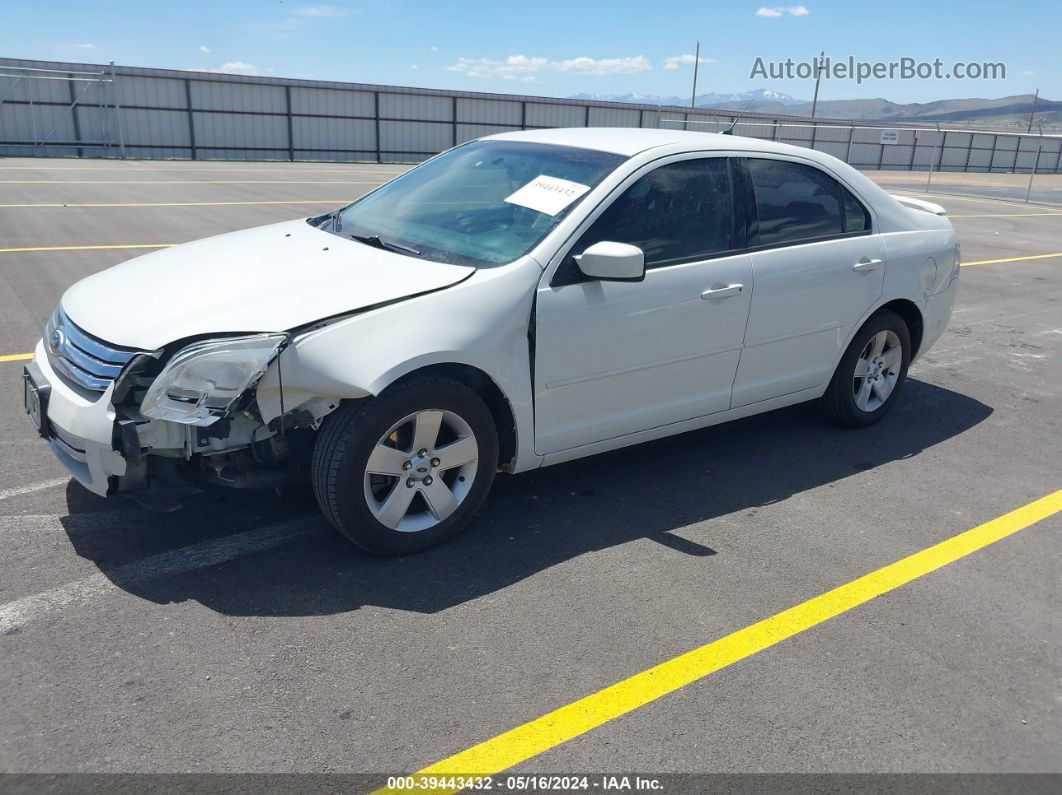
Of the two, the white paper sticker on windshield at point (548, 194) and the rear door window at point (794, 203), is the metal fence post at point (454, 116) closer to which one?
the rear door window at point (794, 203)

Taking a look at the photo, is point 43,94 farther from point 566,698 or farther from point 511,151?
point 566,698

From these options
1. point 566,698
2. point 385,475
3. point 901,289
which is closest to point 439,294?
point 385,475

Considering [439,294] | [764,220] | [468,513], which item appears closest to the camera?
[439,294]

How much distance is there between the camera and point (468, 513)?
3781 millimetres

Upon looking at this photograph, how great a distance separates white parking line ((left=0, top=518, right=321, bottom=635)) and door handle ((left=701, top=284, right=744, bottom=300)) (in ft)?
6.99

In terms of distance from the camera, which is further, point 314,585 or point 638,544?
point 638,544

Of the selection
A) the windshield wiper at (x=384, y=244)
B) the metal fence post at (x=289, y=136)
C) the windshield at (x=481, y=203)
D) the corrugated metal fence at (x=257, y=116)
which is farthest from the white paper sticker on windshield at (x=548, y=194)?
the metal fence post at (x=289, y=136)

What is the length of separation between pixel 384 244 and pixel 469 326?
82 cm

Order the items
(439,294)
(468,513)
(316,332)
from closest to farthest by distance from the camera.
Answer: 1. (316,332)
2. (439,294)
3. (468,513)

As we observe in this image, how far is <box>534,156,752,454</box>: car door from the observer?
3803mm

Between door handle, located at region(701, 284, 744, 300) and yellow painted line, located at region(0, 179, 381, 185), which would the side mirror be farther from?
yellow painted line, located at region(0, 179, 381, 185)

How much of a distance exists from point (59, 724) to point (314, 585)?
1018mm

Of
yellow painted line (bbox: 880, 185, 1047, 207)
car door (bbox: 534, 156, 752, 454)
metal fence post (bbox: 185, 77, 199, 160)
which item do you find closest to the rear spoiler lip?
car door (bbox: 534, 156, 752, 454)

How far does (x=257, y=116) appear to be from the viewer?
3161cm
